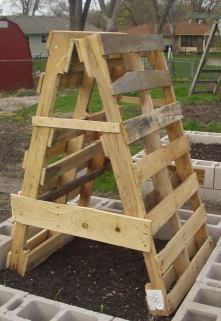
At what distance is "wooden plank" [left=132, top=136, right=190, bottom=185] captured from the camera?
2.84m

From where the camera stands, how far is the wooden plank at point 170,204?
2.91 meters

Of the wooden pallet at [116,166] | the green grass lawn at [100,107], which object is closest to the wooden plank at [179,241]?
the wooden pallet at [116,166]

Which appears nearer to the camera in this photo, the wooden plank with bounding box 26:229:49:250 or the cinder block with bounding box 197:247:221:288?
the cinder block with bounding box 197:247:221:288

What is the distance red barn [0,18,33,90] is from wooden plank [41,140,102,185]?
527 inches

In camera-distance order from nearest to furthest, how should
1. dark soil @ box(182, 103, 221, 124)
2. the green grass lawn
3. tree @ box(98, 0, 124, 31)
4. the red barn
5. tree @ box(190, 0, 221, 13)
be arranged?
the green grass lawn < dark soil @ box(182, 103, 221, 124) < the red barn < tree @ box(98, 0, 124, 31) < tree @ box(190, 0, 221, 13)

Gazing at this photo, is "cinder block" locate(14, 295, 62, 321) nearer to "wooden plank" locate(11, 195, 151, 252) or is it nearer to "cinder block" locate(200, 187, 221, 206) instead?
"wooden plank" locate(11, 195, 151, 252)

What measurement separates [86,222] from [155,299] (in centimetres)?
62

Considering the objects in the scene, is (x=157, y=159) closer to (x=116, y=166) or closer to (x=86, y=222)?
(x=116, y=166)

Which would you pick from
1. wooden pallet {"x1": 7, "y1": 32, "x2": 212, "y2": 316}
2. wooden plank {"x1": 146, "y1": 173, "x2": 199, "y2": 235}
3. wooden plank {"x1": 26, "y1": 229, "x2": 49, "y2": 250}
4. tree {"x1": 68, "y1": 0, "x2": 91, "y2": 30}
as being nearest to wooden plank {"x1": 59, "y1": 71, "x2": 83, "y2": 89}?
wooden pallet {"x1": 7, "y1": 32, "x2": 212, "y2": 316}

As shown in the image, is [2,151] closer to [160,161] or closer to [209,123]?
[209,123]

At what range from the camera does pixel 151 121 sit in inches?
121

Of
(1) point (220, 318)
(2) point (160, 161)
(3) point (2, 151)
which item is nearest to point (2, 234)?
(2) point (160, 161)

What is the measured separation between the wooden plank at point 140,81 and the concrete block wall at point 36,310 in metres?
1.27

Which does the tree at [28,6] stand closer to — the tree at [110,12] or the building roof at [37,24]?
the building roof at [37,24]
